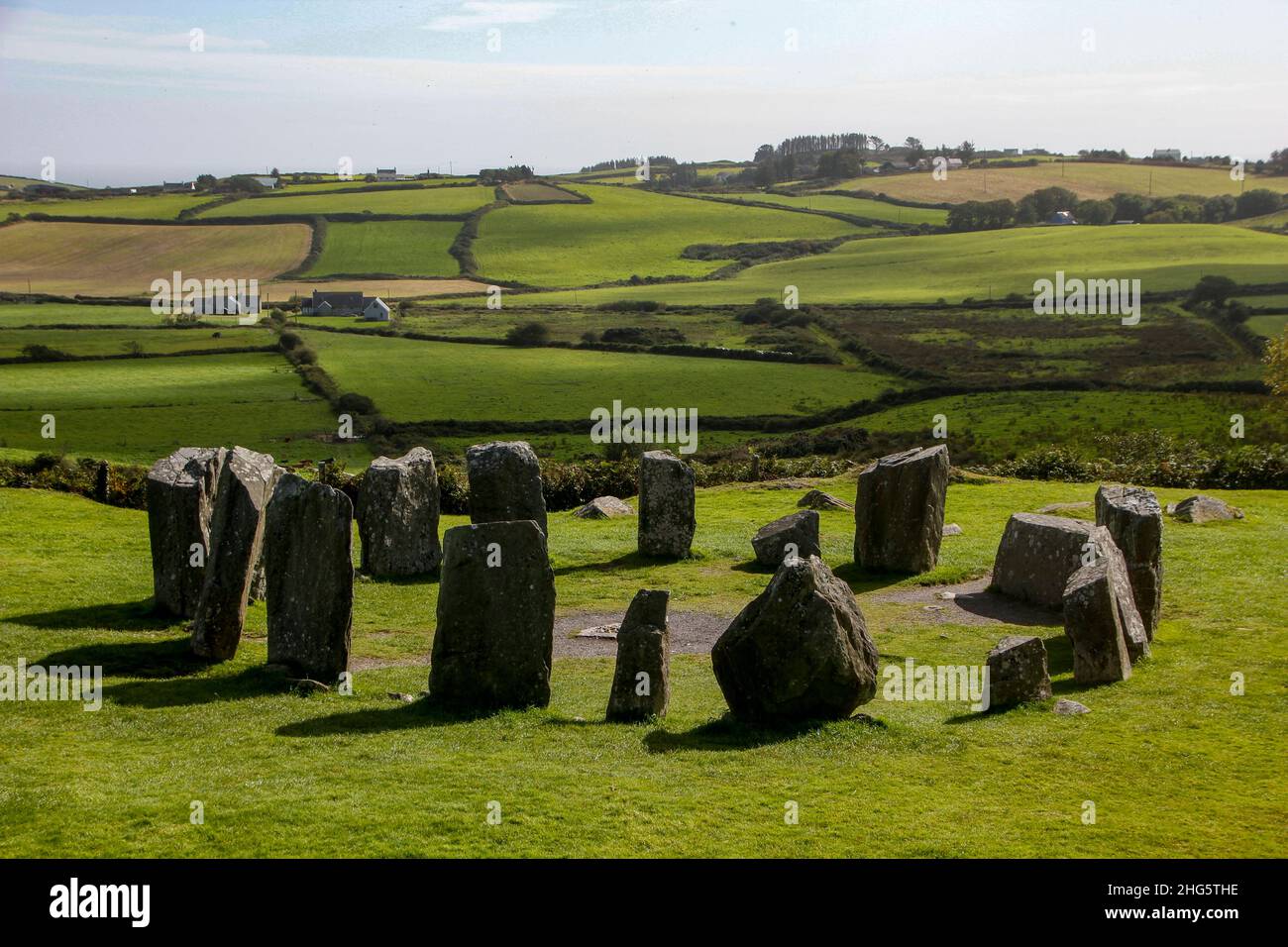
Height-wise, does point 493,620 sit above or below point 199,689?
above

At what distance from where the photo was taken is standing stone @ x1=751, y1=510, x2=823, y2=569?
29969mm

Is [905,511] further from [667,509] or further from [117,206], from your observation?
[117,206]

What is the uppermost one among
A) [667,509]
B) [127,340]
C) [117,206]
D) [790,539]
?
[117,206]

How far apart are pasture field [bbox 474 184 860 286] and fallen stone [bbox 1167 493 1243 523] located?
369 feet

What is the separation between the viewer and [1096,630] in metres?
19.6

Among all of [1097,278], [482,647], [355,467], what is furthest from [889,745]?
[1097,278]

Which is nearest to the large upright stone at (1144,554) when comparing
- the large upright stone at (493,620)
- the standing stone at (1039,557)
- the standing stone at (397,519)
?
the standing stone at (1039,557)

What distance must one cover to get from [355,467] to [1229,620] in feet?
136

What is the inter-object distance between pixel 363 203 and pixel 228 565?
163109mm

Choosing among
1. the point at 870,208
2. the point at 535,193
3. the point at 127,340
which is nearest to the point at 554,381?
the point at 127,340

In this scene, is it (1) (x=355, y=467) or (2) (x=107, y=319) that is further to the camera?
(2) (x=107, y=319)

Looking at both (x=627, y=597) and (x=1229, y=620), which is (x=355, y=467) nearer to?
(x=627, y=597)

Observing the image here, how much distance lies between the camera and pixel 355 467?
57.3 metres

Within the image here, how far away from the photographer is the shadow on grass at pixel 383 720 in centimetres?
1708
